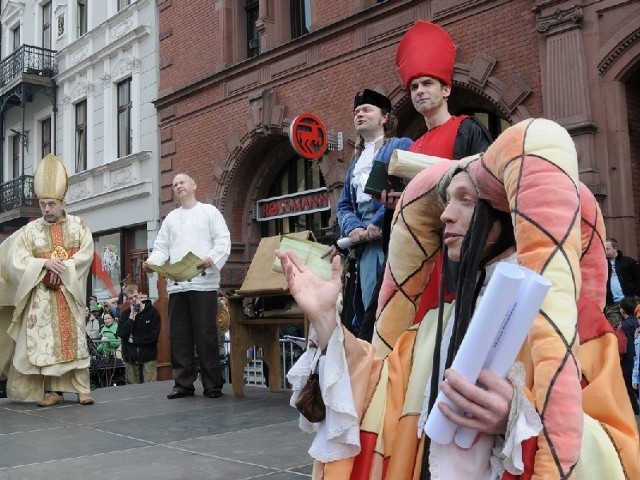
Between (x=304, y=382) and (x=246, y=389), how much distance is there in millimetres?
4886

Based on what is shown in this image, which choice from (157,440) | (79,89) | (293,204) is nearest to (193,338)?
(157,440)

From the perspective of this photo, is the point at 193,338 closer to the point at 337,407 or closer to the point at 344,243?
the point at 344,243

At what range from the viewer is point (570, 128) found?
8297 mm

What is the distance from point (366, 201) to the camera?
3680 mm

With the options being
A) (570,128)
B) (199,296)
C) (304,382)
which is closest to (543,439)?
(304,382)

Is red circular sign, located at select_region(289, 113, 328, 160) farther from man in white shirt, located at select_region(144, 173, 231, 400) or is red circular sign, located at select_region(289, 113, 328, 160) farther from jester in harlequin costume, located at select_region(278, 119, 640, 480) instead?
jester in harlequin costume, located at select_region(278, 119, 640, 480)

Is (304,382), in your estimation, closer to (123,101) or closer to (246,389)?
(246,389)

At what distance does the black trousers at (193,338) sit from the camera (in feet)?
19.2

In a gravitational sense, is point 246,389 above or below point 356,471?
below

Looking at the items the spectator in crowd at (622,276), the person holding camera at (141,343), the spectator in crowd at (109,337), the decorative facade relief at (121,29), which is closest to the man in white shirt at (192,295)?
the person holding camera at (141,343)

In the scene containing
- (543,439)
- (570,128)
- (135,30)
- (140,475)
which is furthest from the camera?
(135,30)

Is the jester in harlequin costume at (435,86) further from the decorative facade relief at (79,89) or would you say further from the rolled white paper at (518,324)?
the decorative facade relief at (79,89)

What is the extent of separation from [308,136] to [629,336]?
625 centimetres

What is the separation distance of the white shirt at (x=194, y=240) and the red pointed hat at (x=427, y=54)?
3.22 m
